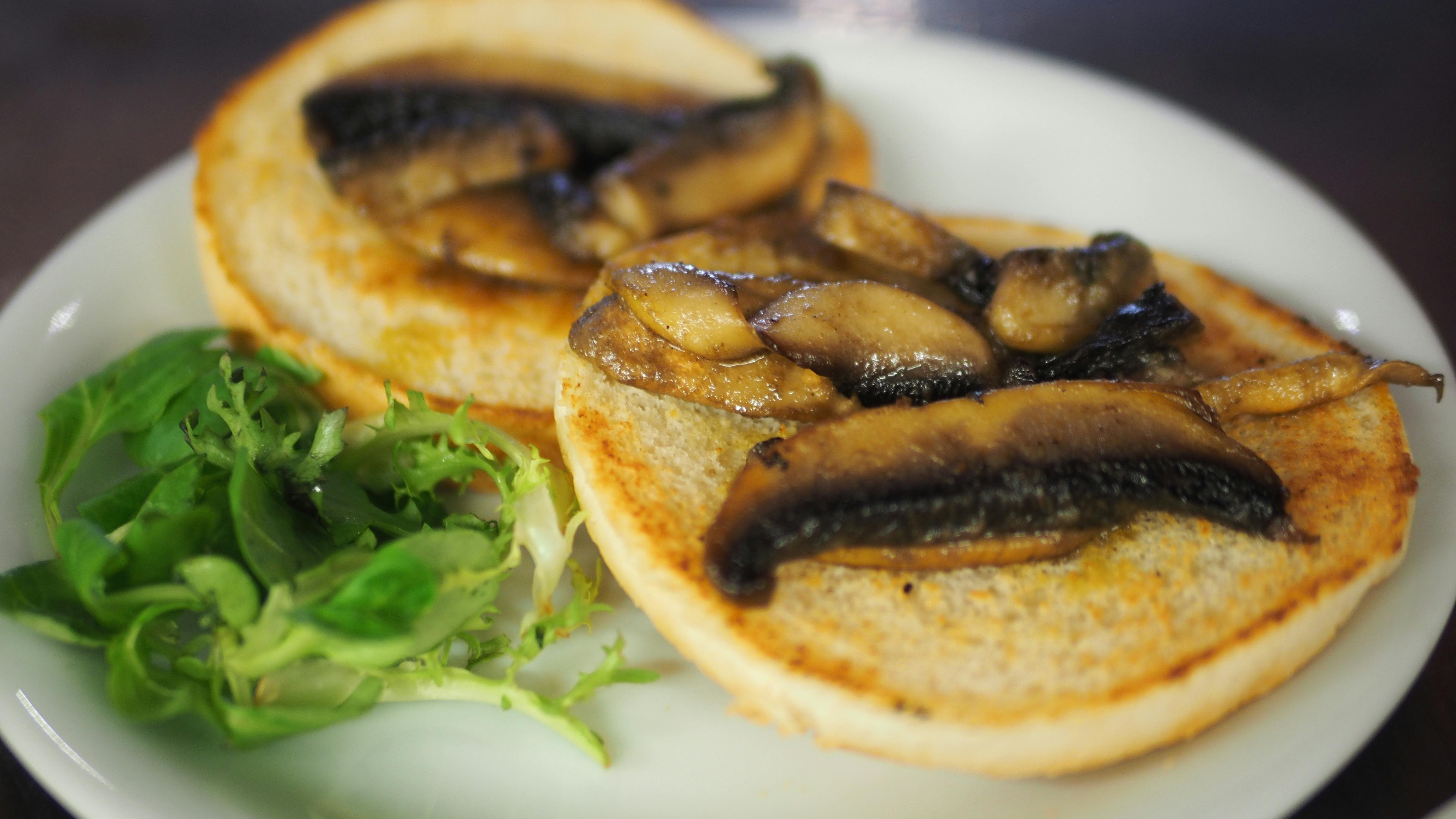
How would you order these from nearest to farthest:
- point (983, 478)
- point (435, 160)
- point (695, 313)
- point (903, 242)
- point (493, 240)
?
point (983, 478), point (695, 313), point (903, 242), point (493, 240), point (435, 160)

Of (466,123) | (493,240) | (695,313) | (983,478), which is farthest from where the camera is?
(466,123)

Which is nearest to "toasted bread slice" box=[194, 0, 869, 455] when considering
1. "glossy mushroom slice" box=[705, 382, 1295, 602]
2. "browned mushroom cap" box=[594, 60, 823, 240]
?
"browned mushroom cap" box=[594, 60, 823, 240]

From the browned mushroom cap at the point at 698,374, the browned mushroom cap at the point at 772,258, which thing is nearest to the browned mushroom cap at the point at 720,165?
the browned mushroom cap at the point at 772,258

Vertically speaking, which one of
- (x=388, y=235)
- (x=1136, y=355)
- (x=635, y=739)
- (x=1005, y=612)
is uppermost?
(x=1136, y=355)

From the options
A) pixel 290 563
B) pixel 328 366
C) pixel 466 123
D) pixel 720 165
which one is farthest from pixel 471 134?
pixel 290 563

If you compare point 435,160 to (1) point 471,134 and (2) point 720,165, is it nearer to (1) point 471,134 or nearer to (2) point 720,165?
(1) point 471,134

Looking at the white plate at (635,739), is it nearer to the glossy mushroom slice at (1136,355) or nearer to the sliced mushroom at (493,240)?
the glossy mushroom slice at (1136,355)

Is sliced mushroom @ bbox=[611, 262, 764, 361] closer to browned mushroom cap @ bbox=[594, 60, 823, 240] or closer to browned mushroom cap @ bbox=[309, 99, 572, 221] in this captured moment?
browned mushroom cap @ bbox=[594, 60, 823, 240]
